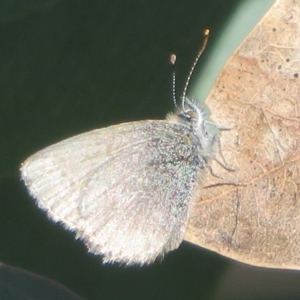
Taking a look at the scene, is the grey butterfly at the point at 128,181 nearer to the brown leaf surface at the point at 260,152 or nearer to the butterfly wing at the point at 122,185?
the butterfly wing at the point at 122,185

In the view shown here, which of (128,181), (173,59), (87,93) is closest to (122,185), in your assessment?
(128,181)

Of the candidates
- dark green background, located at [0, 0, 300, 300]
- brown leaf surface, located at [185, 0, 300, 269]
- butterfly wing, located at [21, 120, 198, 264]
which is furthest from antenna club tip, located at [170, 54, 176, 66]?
brown leaf surface, located at [185, 0, 300, 269]

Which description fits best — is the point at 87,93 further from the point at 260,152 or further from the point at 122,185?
the point at 260,152

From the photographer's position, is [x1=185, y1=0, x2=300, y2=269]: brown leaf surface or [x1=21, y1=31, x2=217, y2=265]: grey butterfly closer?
[x1=185, y1=0, x2=300, y2=269]: brown leaf surface

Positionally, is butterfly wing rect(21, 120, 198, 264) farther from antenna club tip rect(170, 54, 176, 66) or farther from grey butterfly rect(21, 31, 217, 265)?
antenna club tip rect(170, 54, 176, 66)

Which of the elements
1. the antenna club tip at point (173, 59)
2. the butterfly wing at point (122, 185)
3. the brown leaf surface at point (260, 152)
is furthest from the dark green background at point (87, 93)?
the brown leaf surface at point (260, 152)

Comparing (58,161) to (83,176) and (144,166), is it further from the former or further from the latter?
(144,166)

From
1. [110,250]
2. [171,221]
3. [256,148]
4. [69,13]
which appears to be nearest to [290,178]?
[256,148]

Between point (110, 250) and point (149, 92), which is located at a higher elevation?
point (149, 92)
